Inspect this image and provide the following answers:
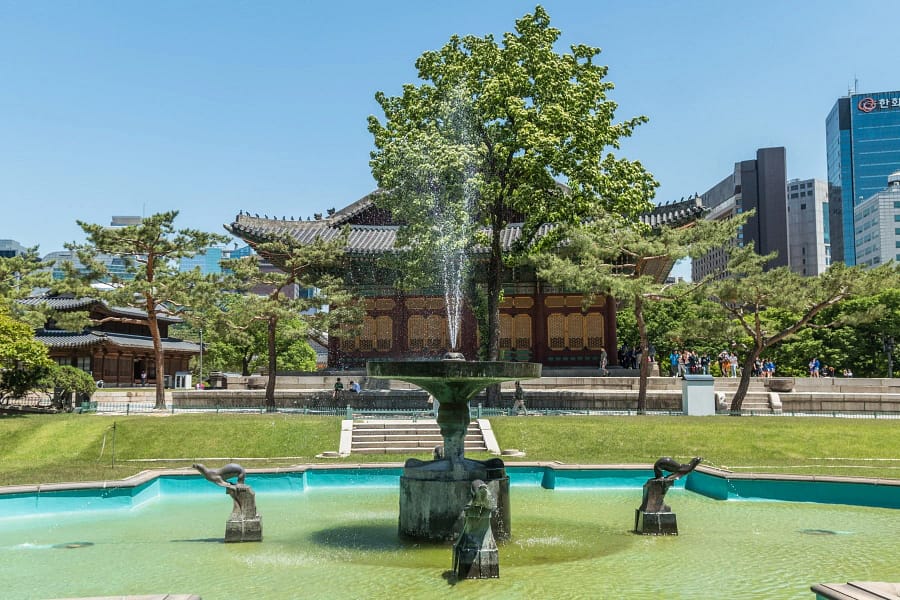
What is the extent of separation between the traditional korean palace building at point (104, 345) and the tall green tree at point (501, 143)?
1055 inches

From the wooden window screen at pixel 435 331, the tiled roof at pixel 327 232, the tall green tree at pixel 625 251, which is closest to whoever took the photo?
the tall green tree at pixel 625 251

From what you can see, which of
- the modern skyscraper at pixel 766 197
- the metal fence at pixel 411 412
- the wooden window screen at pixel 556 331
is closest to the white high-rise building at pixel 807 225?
the modern skyscraper at pixel 766 197

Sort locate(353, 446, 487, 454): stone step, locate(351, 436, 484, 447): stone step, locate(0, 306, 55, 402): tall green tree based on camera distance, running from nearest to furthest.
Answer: locate(353, 446, 487, 454): stone step < locate(351, 436, 484, 447): stone step < locate(0, 306, 55, 402): tall green tree

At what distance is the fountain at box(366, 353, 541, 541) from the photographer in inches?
365

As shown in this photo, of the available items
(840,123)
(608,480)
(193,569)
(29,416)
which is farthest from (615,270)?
(840,123)

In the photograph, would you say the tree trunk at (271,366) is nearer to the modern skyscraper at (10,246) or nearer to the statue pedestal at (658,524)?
the statue pedestal at (658,524)

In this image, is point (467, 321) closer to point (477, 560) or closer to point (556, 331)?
point (556, 331)

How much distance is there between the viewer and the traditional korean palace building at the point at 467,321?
36.1m

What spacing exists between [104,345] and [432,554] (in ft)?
150

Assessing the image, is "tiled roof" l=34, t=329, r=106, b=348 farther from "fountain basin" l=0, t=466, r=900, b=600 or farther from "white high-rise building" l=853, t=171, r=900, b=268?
"white high-rise building" l=853, t=171, r=900, b=268

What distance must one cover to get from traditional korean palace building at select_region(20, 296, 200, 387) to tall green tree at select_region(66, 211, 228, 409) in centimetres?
1572

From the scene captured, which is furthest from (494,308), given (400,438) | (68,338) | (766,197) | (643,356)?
(766,197)

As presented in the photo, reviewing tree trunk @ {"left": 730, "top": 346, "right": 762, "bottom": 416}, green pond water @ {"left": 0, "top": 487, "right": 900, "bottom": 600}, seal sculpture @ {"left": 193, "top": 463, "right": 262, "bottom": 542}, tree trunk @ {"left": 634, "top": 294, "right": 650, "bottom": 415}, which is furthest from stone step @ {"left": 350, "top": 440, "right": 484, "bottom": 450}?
tree trunk @ {"left": 730, "top": 346, "right": 762, "bottom": 416}

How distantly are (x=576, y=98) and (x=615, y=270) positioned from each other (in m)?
7.80
